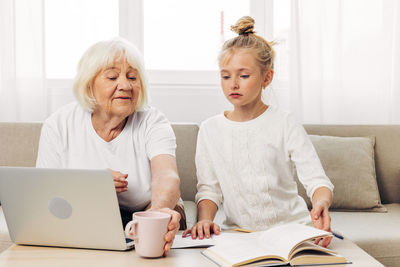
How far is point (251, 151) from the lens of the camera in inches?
63.4

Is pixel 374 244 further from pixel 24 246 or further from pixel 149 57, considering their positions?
pixel 149 57

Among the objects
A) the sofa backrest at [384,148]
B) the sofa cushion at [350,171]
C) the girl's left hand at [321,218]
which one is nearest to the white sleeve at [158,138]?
the girl's left hand at [321,218]

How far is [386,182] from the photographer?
2.45 metres

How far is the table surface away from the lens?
99 centimetres

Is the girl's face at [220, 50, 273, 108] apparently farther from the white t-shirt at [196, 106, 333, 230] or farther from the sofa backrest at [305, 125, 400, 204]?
the sofa backrest at [305, 125, 400, 204]

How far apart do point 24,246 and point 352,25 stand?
2.29 meters

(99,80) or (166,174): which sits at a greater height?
(99,80)

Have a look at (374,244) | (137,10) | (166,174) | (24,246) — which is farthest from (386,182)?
(24,246)

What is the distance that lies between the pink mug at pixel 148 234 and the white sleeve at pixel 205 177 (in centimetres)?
50

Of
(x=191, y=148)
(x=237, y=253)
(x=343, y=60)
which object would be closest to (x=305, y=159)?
(x=237, y=253)

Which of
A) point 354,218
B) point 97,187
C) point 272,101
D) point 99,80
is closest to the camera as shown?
point 97,187

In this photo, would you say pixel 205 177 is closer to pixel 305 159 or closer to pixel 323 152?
pixel 305 159

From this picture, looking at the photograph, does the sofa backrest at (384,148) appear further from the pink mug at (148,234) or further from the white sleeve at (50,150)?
the pink mug at (148,234)

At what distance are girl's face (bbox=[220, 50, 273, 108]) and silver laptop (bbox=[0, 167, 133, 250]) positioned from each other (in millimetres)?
643
